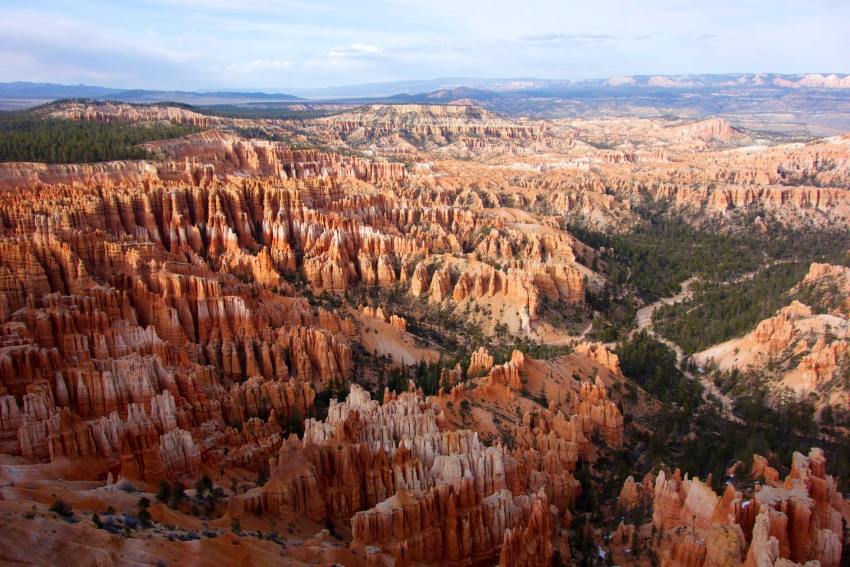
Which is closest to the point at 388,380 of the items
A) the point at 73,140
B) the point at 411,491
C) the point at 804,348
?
the point at 411,491

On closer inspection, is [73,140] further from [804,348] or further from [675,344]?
[804,348]

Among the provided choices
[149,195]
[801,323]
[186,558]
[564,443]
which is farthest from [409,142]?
[186,558]

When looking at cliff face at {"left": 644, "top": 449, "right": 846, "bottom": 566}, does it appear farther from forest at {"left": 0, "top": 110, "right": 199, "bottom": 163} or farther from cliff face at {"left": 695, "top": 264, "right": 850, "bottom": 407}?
forest at {"left": 0, "top": 110, "right": 199, "bottom": 163}

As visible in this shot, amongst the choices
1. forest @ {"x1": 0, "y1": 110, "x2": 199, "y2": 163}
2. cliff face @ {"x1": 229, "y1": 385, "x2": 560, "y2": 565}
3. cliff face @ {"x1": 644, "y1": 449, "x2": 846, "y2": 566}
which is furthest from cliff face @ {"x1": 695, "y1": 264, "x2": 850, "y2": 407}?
forest @ {"x1": 0, "y1": 110, "x2": 199, "y2": 163}

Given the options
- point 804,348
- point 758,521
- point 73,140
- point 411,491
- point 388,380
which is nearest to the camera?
point 758,521

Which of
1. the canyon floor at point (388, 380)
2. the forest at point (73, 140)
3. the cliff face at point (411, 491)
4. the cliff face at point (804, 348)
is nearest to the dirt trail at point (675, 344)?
the canyon floor at point (388, 380)

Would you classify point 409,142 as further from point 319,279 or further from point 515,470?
point 515,470

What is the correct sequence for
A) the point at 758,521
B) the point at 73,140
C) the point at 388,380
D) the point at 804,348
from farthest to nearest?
the point at 73,140 < the point at 804,348 < the point at 388,380 < the point at 758,521

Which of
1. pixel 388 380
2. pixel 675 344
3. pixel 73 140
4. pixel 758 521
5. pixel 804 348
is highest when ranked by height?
pixel 73 140
